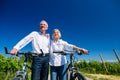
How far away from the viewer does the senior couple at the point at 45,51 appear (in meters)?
6.12

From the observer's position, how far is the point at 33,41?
244 inches

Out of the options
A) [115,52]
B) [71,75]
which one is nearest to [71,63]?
[71,75]

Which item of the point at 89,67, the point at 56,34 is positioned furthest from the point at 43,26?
the point at 89,67

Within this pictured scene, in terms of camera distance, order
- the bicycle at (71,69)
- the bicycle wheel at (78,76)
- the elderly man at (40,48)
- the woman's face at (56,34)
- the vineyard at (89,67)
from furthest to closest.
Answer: the vineyard at (89,67)
the woman's face at (56,34)
the elderly man at (40,48)
the bicycle at (71,69)
the bicycle wheel at (78,76)

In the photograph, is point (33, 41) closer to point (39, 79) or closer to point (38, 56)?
point (38, 56)

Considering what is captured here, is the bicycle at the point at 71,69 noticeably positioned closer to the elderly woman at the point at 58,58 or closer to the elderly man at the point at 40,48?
the elderly woman at the point at 58,58

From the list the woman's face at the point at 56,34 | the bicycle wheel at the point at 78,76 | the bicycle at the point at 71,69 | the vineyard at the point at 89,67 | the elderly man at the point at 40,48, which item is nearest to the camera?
the bicycle wheel at the point at 78,76

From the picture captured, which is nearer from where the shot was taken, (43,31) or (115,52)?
(43,31)

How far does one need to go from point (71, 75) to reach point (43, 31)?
3.53 feet

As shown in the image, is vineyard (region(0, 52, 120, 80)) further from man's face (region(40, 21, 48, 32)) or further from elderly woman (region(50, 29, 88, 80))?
man's face (region(40, 21, 48, 32))

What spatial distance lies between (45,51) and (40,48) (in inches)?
4.7

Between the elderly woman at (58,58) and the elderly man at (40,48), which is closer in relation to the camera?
the elderly man at (40,48)

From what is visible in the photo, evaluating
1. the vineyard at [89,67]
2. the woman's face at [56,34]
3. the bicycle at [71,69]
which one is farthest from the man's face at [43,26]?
the vineyard at [89,67]

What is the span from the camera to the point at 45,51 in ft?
20.1
